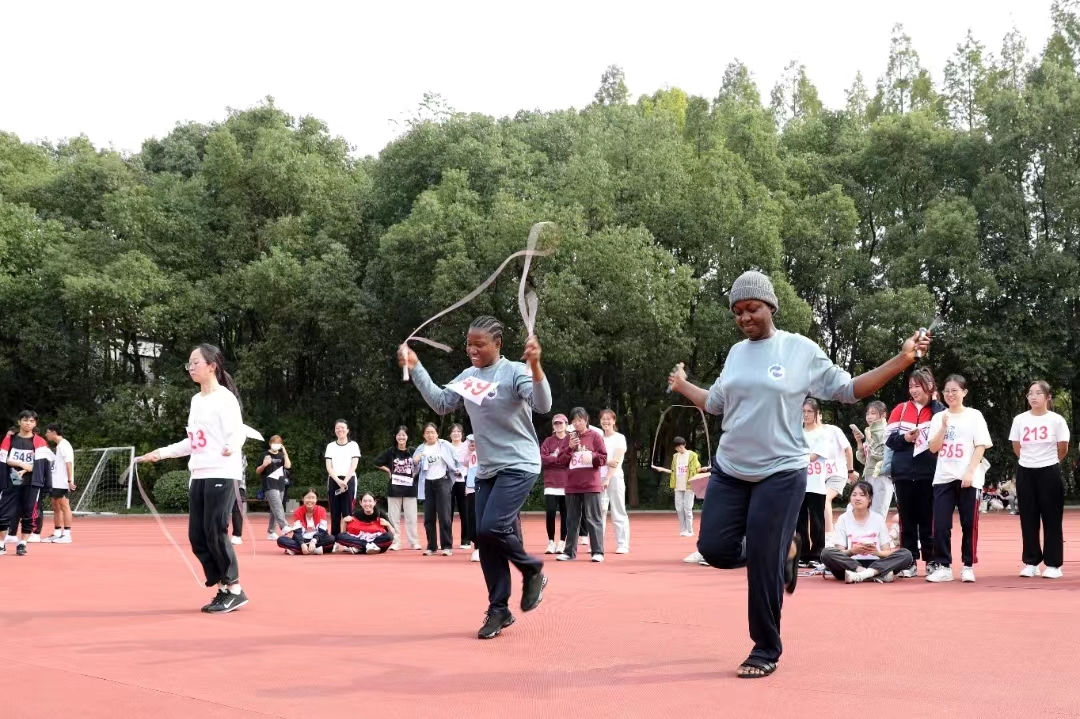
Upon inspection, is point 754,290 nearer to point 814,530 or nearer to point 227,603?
point 227,603

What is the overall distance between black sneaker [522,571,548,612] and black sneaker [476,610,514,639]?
12 cm

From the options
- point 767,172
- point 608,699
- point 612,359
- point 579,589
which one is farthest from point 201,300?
point 608,699

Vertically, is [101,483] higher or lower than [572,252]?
lower

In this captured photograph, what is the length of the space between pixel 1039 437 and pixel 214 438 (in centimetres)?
710

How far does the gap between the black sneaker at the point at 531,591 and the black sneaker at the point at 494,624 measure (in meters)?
0.12

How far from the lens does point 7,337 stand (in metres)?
Result: 38.7

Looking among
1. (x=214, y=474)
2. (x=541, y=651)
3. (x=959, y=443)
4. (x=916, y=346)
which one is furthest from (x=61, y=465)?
(x=916, y=346)

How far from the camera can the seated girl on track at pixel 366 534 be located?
16188mm

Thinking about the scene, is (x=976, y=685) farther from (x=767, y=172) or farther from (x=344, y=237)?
(x=344, y=237)

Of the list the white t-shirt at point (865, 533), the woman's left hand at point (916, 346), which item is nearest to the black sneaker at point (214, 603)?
the woman's left hand at point (916, 346)

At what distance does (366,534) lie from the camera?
1627 centimetres

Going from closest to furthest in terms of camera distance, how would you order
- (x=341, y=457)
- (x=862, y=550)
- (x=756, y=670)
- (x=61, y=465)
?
(x=756, y=670) → (x=862, y=550) → (x=341, y=457) → (x=61, y=465)

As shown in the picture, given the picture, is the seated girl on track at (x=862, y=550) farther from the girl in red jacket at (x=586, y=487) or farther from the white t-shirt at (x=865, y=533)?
the girl in red jacket at (x=586, y=487)

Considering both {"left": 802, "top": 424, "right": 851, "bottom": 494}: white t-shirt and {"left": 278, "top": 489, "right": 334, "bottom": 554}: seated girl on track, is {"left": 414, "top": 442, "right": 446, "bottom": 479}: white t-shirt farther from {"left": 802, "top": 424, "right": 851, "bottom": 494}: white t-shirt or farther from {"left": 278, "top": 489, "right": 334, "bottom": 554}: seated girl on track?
{"left": 802, "top": 424, "right": 851, "bottom": 494}: white t-shirt
